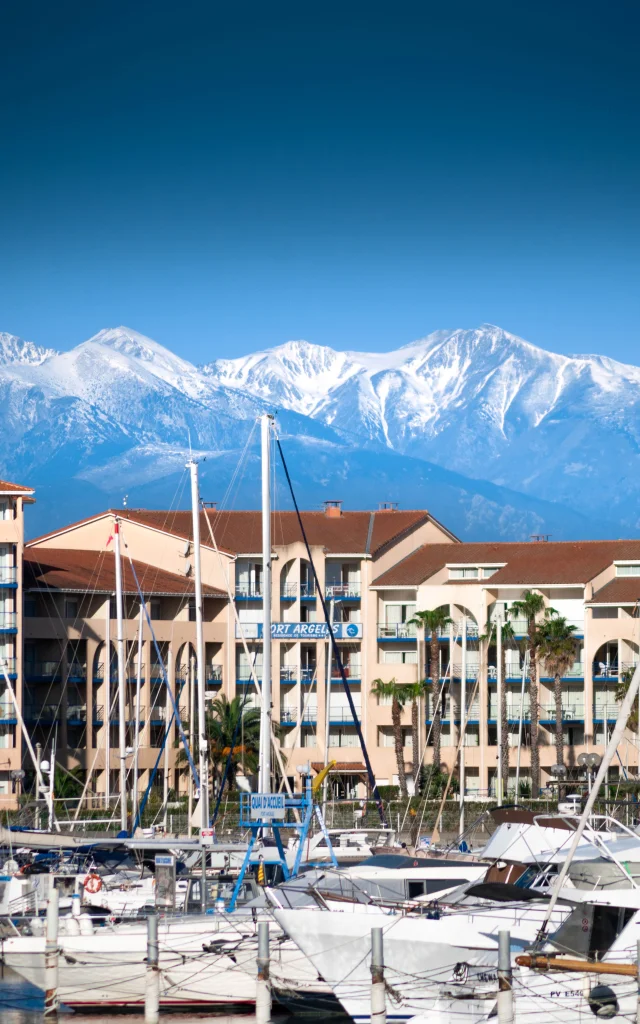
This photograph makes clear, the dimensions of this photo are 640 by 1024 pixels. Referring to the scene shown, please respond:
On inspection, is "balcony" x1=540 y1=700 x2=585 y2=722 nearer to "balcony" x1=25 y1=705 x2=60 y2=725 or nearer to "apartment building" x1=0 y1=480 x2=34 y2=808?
"balcony" x1=25 y1=705 x2=60 y2=725

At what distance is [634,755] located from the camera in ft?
316

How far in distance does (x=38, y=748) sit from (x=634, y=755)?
103ft

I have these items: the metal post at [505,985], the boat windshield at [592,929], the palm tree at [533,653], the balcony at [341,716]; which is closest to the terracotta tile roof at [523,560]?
the palm tree at [533,653]

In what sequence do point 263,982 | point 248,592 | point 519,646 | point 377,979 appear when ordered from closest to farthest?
point 377,979, point 263,982, point 519,646, point 248,592

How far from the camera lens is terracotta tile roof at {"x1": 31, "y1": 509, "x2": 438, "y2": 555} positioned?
102m

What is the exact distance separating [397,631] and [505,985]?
7015cm

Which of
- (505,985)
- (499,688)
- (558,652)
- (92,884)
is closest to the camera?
(505,985)

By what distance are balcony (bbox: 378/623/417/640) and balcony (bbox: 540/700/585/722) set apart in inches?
320

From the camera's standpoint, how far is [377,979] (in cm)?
3189

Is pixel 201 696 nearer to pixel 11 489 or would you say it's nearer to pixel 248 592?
pixel 11 489

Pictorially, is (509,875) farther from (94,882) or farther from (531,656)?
(531,656)

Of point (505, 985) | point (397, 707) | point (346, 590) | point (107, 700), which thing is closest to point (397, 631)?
point (346, 590)

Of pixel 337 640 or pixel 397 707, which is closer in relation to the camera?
pixel 397 707

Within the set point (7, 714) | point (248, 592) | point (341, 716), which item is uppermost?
point (248, 592)
